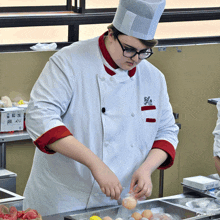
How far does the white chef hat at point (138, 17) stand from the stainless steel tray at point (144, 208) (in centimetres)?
65

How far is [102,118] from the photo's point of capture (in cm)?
173

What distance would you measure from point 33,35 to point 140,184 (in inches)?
94.7

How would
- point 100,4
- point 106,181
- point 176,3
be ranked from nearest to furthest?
point 106,181 → point 100,4 → point 176,3

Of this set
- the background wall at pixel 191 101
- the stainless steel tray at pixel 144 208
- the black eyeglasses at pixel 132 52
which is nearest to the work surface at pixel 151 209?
the stainless steel tray at pixel 144 208

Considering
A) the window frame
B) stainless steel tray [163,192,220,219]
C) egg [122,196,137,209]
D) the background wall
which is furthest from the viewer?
the background wall

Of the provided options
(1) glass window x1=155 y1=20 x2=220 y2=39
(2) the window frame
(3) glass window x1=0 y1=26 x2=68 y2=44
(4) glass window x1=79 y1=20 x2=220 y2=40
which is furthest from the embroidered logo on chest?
(1) glass window x1=155 y1=20 x2=220 y2=39

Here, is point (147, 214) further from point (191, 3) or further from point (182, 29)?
point (191, 3)

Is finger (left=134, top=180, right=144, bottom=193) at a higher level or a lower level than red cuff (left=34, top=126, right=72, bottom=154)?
lower

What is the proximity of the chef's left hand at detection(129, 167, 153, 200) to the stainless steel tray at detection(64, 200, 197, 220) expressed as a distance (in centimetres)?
7

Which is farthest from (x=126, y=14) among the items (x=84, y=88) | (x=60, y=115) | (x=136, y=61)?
(x=60, y=115)

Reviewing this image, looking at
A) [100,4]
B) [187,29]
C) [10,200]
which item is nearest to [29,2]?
[100,4]

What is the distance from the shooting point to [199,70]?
379 centimetres

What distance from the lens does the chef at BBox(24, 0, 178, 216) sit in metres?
1.61

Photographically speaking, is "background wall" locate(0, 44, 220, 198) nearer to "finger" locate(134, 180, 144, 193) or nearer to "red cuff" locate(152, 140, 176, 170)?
"red cuff" locate(152, 140, 176, 170)
